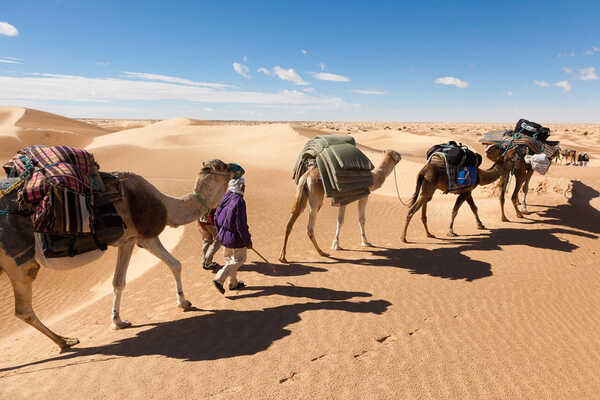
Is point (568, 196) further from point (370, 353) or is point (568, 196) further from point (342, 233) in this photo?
point (370, 353)

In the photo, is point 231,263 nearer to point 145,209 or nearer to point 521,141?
point 145,209

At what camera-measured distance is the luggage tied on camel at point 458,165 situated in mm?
8461

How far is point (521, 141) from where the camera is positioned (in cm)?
1041

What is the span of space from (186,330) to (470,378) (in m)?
3.39

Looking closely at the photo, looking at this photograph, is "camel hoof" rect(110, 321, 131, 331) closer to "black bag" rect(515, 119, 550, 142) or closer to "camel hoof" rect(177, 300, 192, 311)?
"camel hoof" rect(177, 300, 192, 311)

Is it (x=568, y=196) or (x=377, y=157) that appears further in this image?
(x=377, y=157)

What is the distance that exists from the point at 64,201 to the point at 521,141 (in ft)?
37.9

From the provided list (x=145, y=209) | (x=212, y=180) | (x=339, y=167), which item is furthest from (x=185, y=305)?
(x=339, y=167)

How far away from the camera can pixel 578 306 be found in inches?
214

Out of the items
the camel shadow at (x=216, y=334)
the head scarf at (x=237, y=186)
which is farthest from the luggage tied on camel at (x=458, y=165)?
the head scarf at (x=237, y=186)

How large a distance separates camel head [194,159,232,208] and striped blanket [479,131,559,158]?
9.00 meters

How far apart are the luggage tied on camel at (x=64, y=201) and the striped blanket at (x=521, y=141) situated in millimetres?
10670

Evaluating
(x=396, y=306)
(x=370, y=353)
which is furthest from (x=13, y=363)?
(x=396, y=306)

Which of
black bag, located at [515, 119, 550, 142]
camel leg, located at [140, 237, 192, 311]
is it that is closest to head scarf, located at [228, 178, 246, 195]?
camel leg, located at [140, 237, 192, 311]
